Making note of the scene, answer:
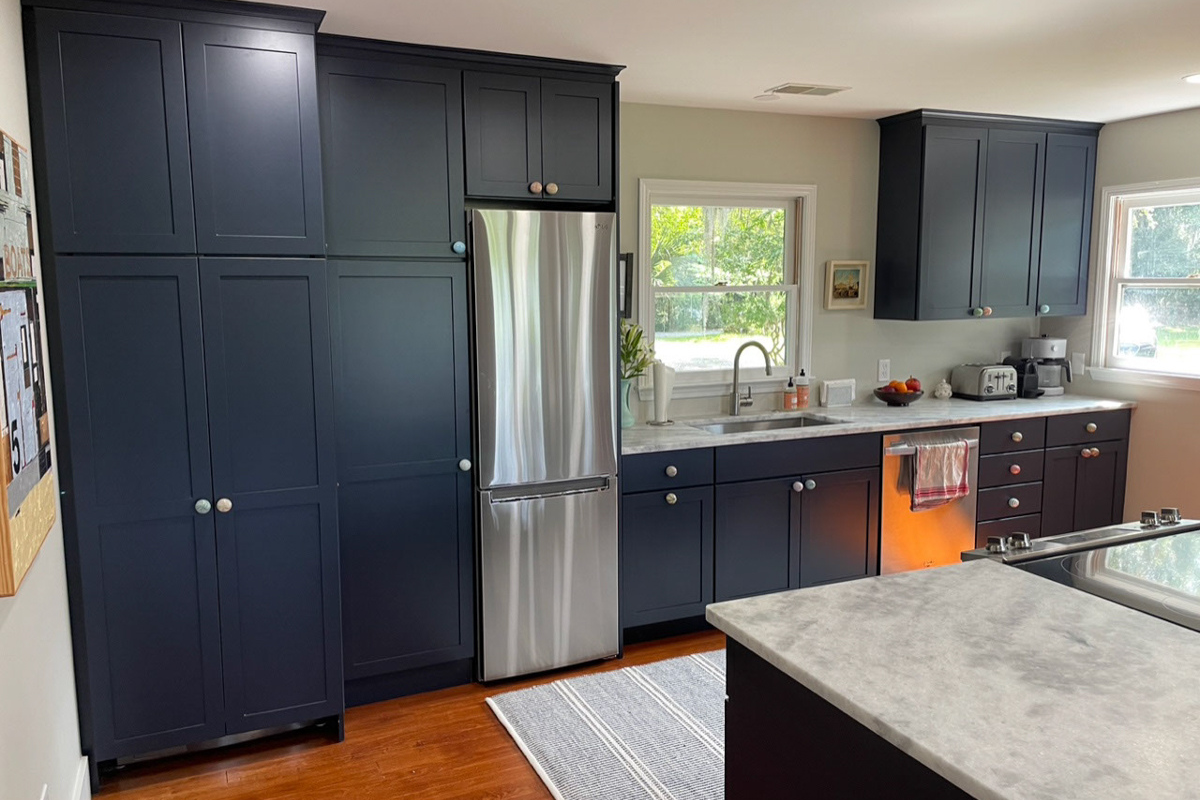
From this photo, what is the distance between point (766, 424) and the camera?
14.1 feet

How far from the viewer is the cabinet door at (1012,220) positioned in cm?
445

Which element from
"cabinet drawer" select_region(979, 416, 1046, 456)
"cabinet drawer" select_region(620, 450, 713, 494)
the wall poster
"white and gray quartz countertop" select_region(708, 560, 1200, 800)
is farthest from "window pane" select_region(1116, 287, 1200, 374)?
the wall poster

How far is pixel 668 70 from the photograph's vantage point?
133 inches

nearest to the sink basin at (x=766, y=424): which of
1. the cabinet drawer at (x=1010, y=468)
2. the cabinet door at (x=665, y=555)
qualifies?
the cabinet door at (x=665, y=555)

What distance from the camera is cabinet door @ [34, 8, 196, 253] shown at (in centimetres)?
241

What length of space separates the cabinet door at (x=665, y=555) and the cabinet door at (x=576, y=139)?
4.07 ft

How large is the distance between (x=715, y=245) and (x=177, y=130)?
2479mm

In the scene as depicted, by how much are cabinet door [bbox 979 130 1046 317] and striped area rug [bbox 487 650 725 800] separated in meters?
2.48

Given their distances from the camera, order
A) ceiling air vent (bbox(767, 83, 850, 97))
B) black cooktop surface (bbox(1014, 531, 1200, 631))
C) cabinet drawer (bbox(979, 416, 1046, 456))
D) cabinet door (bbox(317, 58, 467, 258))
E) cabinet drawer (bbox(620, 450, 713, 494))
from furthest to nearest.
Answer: cabinet drawer (bbox(979, 416, 1046, 456)) < ceiling air vent (bbox(767, 83, 850, 97)) < cabinet drawer (bbox(620, 450, 713, 494)) < cabinet door (bbox(317, 58, 467, 258)) < black cooktop surface (bbox(1014, 531, 1200, 631))

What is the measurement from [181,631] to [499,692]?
1.16m

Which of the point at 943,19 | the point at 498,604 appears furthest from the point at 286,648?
the point at 943,19

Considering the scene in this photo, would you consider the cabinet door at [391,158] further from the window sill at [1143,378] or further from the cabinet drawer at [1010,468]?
the window sill at [1143,378]

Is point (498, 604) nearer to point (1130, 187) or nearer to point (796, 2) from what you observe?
point (796, 2)

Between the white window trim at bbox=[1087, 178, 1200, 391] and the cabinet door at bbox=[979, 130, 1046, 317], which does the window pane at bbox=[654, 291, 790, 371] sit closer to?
the cabinet door at bbox=[979, 130, 1046, 317]
